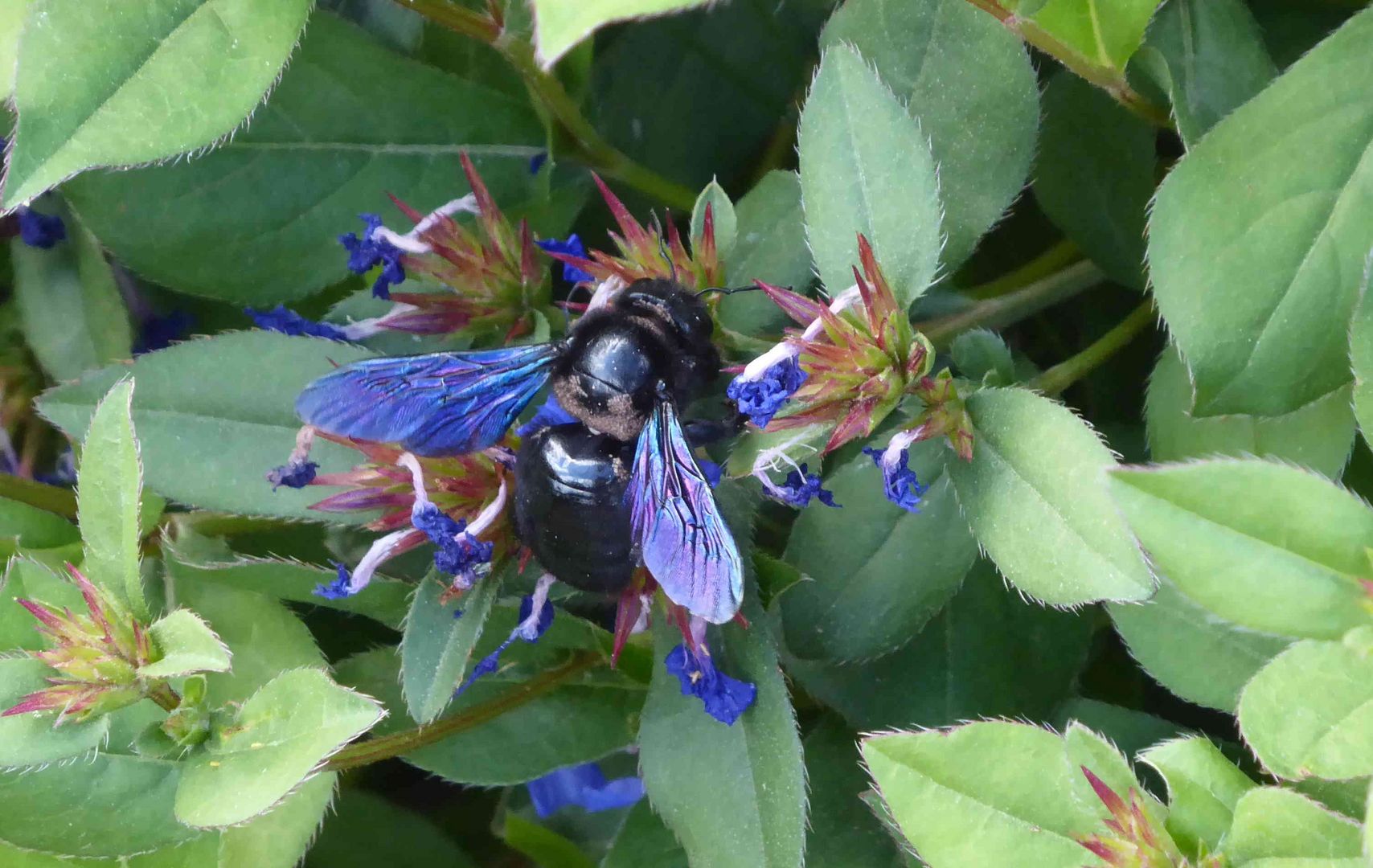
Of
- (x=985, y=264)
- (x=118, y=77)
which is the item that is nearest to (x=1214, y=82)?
(x=985, y=264)

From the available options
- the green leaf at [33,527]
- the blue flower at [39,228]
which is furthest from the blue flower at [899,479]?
the blue flower at [39,228]

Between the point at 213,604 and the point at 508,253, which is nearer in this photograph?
the point at 508,253

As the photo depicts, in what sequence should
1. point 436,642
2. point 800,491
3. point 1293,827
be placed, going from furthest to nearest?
point 436,642, point 800,491, point 1293,827

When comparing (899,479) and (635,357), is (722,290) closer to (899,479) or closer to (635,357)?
(635,357)

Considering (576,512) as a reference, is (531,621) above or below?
below

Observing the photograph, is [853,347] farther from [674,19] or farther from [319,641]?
[319,641]

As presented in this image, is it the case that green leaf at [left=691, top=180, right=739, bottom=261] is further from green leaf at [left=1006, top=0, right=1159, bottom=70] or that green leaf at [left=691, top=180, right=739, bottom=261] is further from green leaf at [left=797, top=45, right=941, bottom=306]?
green leaf at [left=1006, top=0, right=1159, bottom=70]

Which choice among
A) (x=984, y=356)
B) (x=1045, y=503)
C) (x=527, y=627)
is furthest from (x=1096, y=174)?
(x=527, y=627)
